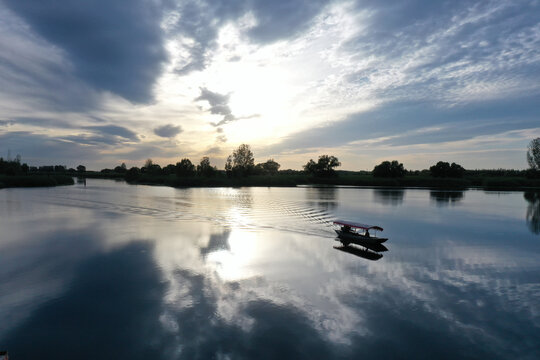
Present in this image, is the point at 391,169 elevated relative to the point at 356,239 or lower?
elevated

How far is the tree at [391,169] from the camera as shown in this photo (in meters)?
156

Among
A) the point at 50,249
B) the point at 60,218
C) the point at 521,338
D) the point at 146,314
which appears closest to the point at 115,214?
the point at 60,218

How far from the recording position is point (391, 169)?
157 metres

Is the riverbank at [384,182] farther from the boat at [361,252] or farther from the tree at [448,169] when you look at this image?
the boat at [361,252]

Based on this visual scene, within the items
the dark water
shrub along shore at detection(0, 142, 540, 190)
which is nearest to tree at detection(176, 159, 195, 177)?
shrub along shore at detection(0, 142, 540, 190)

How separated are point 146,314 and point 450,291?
1816 centimetres

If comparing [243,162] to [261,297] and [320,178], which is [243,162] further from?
[261,297]

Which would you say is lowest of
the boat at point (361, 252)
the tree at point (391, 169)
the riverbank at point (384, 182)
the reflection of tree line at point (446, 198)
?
the boat at point (361, 252)

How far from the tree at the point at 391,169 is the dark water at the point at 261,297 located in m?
131

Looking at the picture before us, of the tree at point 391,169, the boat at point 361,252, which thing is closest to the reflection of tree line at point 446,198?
the boat at point 361,252

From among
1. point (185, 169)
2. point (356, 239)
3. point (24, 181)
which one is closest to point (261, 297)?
point (356, 239)

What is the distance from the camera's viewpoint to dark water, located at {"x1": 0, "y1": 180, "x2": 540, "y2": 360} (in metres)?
11.4

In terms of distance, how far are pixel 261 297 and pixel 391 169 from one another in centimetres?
15835

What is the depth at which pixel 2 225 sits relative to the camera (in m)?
35.8
